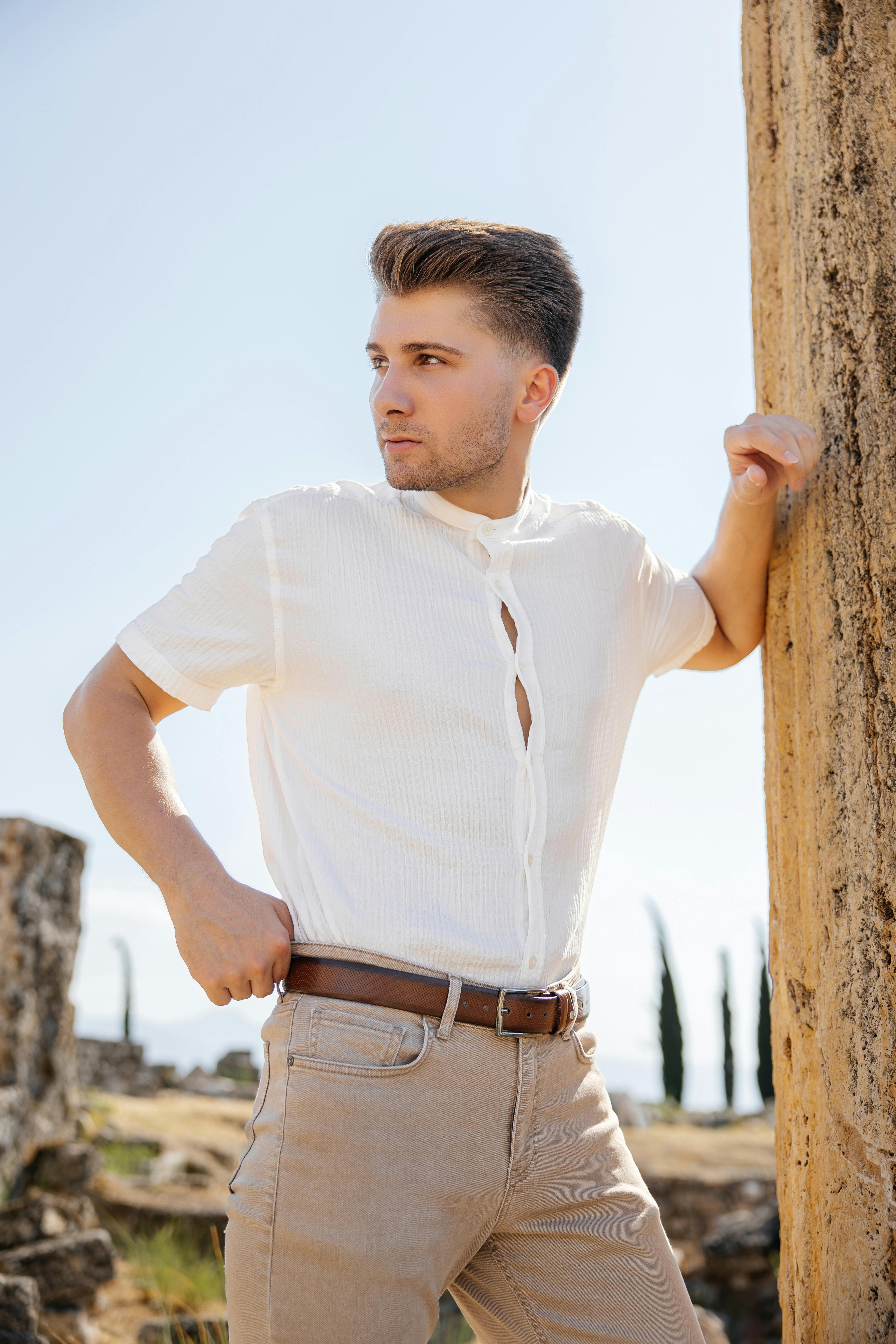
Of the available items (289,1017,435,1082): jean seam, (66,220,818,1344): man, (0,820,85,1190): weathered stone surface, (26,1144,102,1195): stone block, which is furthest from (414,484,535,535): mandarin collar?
(26,1144,102,1195): stone block

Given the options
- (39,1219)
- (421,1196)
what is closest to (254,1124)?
(421,1196)

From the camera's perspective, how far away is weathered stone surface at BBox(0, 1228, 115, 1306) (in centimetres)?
438

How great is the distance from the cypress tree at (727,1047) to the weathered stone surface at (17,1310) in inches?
645

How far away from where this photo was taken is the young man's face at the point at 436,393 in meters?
1.91

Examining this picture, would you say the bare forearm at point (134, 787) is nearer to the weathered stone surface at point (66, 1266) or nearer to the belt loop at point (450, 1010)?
the belt loop at point (450, 1010)

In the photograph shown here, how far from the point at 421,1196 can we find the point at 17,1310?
7.38 feet

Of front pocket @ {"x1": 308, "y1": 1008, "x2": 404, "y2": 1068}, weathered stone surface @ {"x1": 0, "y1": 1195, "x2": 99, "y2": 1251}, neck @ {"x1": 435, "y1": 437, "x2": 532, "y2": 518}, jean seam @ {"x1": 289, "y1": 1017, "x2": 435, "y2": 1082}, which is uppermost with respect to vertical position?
neck @ {"x1": 435, "y1": 437, "x2": 532, "y2": 518}

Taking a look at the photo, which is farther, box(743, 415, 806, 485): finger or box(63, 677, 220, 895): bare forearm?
box(743, 415, 806, 485): finger

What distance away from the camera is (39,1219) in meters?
4.84

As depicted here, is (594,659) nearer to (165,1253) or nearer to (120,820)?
(120,820)

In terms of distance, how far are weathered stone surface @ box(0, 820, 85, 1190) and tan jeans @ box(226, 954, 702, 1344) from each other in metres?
4.36

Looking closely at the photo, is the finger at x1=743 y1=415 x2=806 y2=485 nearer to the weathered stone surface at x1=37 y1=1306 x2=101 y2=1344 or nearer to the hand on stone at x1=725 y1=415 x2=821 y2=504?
the hand on stone at x1=725 y1=415 x2=821 y2=504

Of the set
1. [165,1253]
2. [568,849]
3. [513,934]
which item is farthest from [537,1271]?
[165,1253]

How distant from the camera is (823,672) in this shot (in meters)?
1.88
